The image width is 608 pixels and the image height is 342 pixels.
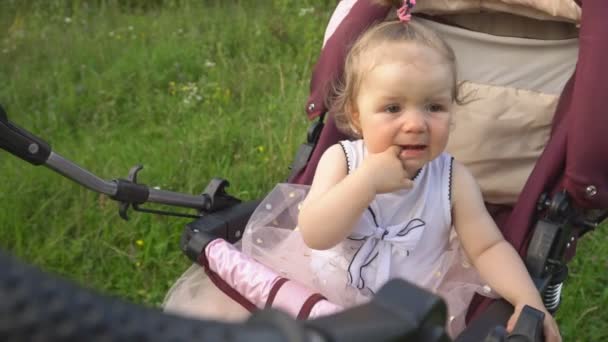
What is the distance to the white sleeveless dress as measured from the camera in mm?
1609

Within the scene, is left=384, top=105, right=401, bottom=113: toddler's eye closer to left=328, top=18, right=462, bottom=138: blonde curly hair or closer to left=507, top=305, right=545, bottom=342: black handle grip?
left=328, top=18, right=462, bottom=138: blonde curly hair

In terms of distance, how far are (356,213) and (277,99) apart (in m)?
2.47

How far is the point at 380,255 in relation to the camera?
161cm

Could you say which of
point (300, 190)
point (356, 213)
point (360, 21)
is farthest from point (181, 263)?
point (356, 213)

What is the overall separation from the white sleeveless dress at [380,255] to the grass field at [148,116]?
103cm

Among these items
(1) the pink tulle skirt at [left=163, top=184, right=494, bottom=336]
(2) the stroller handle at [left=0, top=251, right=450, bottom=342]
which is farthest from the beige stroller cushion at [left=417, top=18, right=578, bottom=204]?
(2) the stroller handle at [left=0, top=251, right=450, bottom=342]

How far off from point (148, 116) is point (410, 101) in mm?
2603

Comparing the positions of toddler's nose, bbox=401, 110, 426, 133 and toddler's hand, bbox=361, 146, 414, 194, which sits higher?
toddler's nose, bbox=401, 110, 426, 133

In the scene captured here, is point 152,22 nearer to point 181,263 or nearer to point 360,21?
point 181,263

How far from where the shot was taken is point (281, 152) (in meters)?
3.33

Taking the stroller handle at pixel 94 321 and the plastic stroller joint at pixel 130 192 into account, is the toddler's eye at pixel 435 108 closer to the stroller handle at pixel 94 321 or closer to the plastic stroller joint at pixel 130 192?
the plastic stroller joint at pixel 130 192

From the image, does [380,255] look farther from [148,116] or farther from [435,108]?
[148,116]

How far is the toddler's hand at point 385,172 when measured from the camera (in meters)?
1.43

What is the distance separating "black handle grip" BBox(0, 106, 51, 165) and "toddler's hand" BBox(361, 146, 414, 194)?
79 cm
